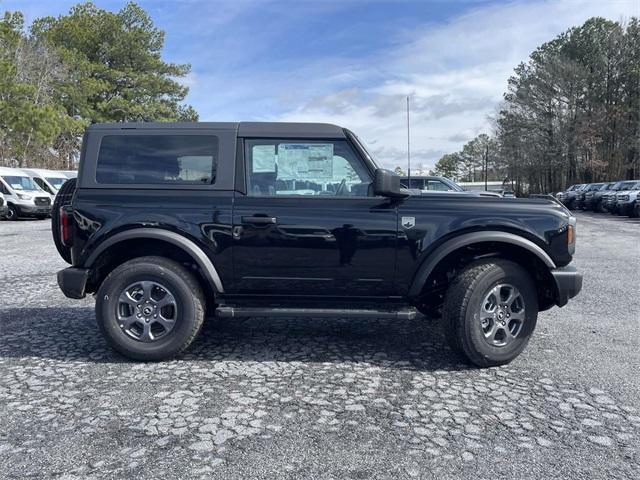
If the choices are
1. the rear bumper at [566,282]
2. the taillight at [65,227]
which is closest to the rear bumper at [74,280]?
the taillight at [65,227]

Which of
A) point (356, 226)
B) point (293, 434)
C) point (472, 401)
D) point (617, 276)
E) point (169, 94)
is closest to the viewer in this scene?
point (293, 434)

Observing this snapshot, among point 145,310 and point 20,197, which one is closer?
point 145,310

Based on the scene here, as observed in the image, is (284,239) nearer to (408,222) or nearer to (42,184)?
(408,222)

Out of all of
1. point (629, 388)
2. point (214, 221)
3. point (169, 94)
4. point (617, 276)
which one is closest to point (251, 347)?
point (214, 221)

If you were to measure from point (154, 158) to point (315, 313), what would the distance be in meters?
1.86

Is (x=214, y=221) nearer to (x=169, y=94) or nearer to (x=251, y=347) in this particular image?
(x=251, y=347)

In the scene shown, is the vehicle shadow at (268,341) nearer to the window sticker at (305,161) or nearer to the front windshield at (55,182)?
the window sticker at (305,161)

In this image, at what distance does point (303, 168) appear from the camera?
4.22 m

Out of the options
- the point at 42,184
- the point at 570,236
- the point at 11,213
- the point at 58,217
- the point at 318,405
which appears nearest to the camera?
the point at 318,405

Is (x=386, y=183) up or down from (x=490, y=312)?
up

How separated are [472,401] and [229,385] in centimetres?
172

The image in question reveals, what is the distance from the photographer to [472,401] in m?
3.43

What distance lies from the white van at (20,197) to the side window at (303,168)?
18.8 m

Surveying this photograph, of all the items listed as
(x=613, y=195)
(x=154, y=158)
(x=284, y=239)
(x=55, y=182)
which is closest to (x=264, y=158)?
(x=284, y=239)
